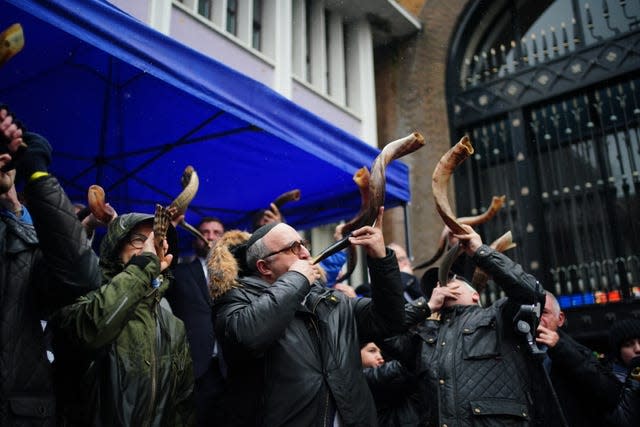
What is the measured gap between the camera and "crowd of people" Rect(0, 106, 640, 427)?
1905mm

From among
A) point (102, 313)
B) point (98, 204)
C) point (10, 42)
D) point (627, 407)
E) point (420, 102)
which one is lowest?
point (627, 407)

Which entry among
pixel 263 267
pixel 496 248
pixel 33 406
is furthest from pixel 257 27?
pixel 33 406

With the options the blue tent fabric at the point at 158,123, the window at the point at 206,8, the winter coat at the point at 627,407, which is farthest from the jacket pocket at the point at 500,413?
the window at the point at 206,8

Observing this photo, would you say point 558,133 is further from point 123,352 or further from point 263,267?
point 123,352

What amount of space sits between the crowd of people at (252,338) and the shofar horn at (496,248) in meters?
0.34

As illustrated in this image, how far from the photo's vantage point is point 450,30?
7.94 m

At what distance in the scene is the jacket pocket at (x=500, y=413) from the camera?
276 cm

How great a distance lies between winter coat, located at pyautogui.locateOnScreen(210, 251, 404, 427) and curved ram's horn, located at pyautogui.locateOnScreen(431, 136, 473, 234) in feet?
2.07

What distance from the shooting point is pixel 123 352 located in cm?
234

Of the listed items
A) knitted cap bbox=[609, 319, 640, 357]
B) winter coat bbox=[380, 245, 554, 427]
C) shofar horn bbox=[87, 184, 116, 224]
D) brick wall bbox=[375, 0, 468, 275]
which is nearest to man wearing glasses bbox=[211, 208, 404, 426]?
winter coat bbox=[380, 245, 554, 427]

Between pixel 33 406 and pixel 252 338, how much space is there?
0.75m

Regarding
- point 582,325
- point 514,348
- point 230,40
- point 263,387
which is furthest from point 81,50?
point 582,325

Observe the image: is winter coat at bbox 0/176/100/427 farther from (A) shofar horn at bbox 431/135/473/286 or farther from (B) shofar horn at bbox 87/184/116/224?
(A) shofar horn at bbox 431/135/473/286

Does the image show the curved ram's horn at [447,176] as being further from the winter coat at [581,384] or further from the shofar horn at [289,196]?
the shofar horn at [289,196]
